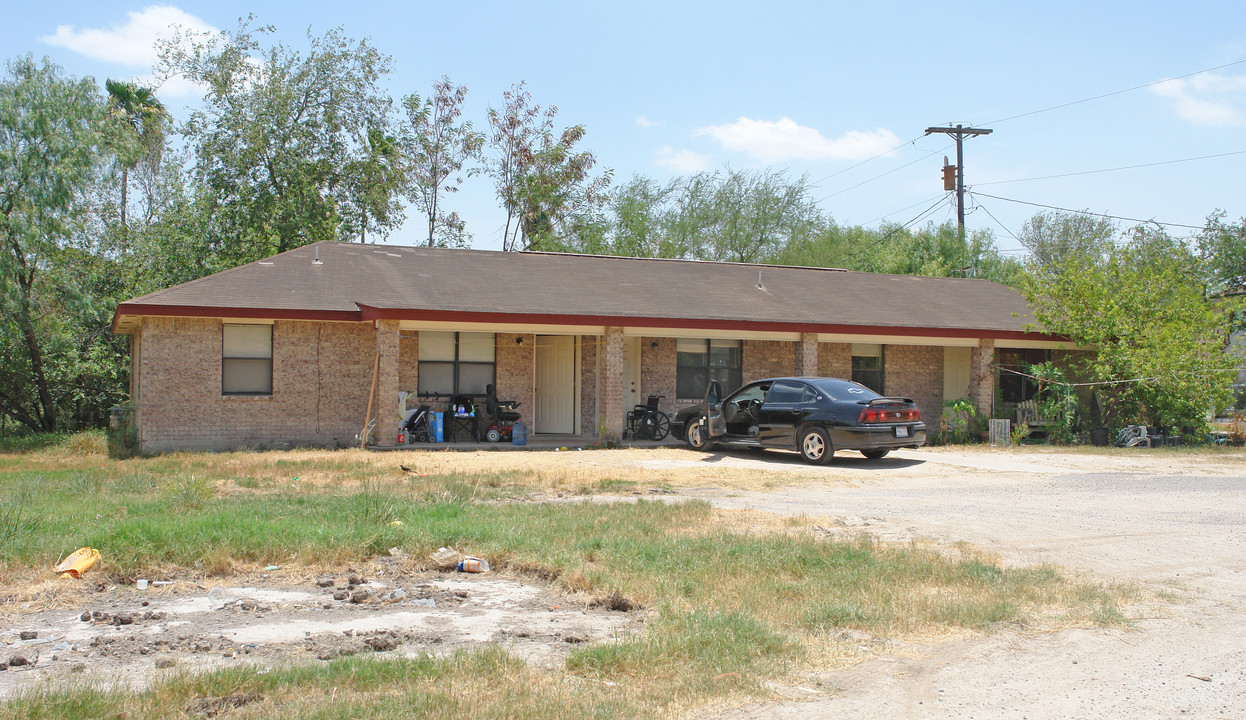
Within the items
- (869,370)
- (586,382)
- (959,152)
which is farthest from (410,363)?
(959,152)

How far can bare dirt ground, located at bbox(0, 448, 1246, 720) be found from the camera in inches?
192

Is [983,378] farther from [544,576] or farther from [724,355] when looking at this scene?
[544,576]

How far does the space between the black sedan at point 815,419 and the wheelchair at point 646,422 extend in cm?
279

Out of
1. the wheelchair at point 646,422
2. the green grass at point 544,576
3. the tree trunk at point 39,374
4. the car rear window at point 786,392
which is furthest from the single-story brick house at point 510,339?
the green grass at point 544,576

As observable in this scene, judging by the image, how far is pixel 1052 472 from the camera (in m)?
15.3

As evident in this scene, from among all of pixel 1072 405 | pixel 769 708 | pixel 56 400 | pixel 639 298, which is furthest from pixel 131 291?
pixel 769 708

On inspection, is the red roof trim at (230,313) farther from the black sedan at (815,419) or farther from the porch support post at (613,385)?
the black sedan at (815,419)

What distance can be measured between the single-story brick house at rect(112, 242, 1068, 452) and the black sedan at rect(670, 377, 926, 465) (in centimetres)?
268

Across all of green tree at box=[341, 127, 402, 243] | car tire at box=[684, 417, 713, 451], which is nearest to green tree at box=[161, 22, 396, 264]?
green tree at box=[341, 127, 402, 243]

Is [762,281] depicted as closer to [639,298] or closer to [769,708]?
[639,298]

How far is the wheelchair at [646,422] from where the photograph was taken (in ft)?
67.5

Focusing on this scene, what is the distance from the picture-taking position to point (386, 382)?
17.9m

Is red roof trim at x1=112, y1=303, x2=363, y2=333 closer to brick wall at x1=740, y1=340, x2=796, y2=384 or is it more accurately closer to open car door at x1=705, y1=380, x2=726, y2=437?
open car door at x1=705, y1=380, x2=726, y2=437

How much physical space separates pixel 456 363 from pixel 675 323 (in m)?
4.68
